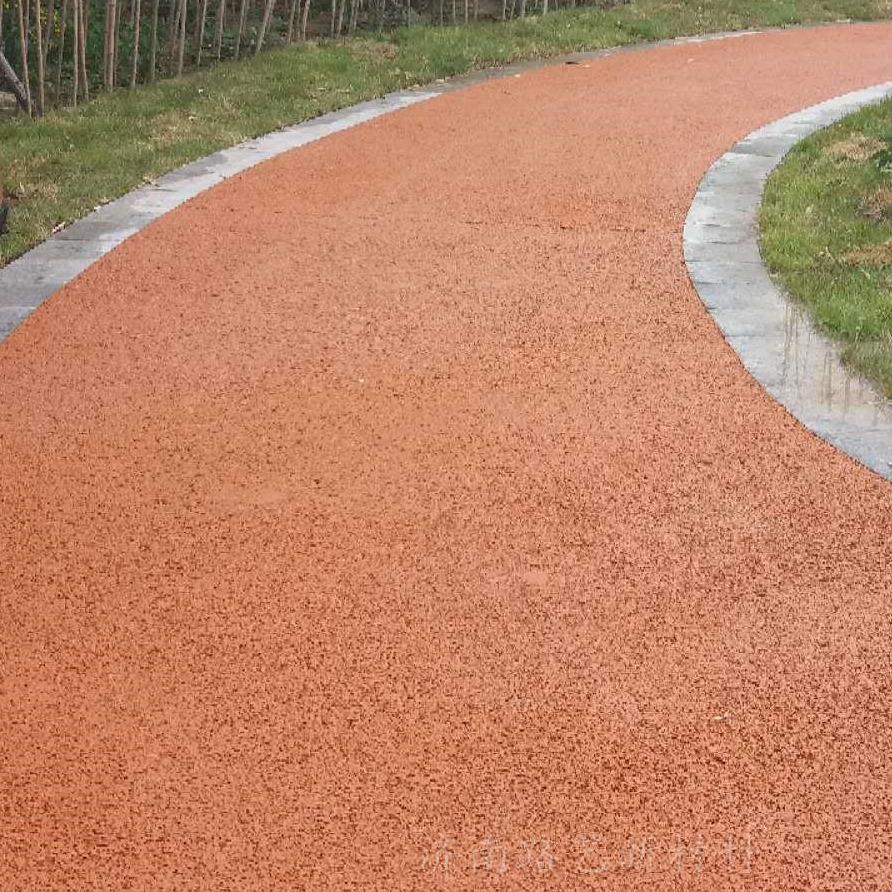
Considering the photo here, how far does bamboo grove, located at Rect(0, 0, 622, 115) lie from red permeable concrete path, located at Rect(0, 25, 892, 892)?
3033 millimetres

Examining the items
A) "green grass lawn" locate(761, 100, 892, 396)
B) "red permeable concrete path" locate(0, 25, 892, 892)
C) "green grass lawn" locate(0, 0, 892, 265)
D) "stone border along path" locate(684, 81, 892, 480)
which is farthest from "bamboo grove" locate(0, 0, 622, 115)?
"green grass lawn" locate(761, 100, 892, 396)

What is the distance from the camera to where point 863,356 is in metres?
4.21

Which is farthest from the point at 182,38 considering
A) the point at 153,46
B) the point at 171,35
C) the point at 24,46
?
the point at 24,46

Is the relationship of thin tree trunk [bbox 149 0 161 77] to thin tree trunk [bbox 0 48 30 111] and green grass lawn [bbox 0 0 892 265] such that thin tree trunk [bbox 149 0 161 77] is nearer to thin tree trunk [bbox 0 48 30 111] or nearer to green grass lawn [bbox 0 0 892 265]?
green grass lawn [bbox 0 0 892 265]

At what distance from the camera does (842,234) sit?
5566 mm

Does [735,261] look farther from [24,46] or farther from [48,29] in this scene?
[48,29]

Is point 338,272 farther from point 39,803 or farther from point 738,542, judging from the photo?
point 39,803

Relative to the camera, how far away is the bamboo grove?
7.79 m

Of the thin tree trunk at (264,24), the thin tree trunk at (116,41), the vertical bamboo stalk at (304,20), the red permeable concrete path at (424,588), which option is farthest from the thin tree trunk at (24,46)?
the red permeable concrete path at (424,588)

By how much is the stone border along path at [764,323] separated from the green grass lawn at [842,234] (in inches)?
2.6

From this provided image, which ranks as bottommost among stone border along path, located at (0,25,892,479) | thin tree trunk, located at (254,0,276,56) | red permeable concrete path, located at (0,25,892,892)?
red permeable concrete path, located at (0,25,892,892)

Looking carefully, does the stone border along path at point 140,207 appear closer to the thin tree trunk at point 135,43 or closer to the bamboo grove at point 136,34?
the thin tree trunk at point 135,43

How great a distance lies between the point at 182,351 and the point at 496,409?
113 cm

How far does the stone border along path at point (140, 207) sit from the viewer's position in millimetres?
4978
